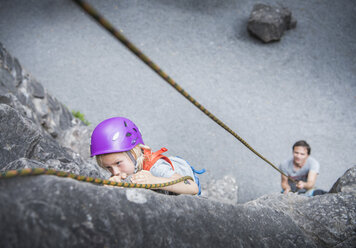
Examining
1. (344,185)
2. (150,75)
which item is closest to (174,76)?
(150,75)

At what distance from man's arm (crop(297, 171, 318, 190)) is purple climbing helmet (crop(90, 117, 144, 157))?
262 centimetres

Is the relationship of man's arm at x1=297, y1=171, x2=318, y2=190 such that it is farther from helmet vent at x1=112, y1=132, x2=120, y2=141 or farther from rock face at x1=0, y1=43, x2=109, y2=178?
helmet vent at x1=112, y1=132, x2=120, y2=141

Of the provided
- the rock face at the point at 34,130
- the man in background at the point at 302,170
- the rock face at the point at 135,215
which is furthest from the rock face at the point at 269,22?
the rock face at the point at 135,215

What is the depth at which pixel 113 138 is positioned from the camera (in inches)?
82.0

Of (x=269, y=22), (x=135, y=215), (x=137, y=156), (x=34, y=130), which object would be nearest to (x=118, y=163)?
(x=137, y=156)

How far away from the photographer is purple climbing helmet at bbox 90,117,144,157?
2.07 m

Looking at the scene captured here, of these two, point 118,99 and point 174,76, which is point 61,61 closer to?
point 118,99

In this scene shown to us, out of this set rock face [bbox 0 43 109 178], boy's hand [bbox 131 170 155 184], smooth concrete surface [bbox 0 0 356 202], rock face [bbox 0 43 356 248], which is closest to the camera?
rock face [bbox 0 43 356 248]

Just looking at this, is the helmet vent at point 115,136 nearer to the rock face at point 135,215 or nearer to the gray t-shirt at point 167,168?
the gray t-shirt at point 167,168

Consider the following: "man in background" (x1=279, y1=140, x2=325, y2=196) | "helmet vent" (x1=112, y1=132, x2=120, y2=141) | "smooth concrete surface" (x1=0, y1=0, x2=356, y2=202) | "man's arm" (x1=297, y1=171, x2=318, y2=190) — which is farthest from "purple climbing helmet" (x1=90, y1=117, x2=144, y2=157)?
"smooth concrete surface" (x1=0, y1=0, x2=356, y2=202)

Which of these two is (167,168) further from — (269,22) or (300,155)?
(269,22)

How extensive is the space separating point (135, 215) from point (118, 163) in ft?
2.87

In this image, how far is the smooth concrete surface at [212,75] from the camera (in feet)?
17.0

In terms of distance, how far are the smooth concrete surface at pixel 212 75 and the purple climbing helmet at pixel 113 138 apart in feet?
9.61
